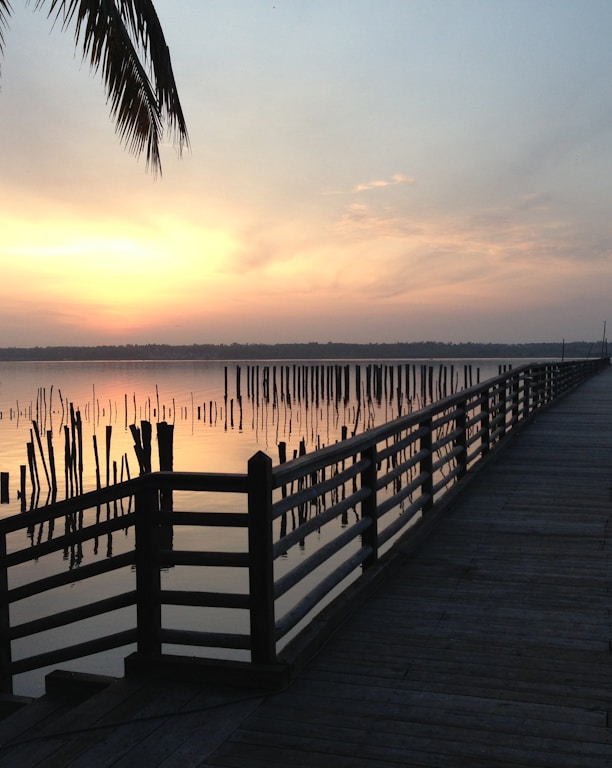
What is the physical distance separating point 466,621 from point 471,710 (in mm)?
1359

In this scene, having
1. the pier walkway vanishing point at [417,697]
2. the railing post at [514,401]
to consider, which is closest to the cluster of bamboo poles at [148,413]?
the railing post at [514,401]

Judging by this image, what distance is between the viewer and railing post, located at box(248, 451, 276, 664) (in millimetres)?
3953

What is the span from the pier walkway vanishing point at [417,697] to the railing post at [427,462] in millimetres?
1570

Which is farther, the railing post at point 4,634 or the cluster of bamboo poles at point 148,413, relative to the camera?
the cluster of bamboo poles at point 148,413

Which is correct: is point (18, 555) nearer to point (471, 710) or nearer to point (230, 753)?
point (230, 753)

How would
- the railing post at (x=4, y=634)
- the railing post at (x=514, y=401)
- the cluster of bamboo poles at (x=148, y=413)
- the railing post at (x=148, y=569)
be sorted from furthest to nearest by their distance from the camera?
the cluster of bamboo poles at (x=148, y=413)
the railing post at (x=514, y=401)
the railing post at (x=4, y=634)
the railing post at (x=148, y=569)

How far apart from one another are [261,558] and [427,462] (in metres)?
4.44

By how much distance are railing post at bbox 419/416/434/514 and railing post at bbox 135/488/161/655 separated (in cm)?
439

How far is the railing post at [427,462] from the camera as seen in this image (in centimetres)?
809

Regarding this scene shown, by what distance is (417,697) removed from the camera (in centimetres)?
381

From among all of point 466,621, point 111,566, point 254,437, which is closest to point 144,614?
point 111,566

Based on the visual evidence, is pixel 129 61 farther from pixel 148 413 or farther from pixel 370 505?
pixel 148 413

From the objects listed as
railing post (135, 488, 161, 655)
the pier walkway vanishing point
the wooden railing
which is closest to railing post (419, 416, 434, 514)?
the wooden railing

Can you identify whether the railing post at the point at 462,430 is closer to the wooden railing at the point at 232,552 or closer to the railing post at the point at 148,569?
the wooden railing at the point at 232,552
